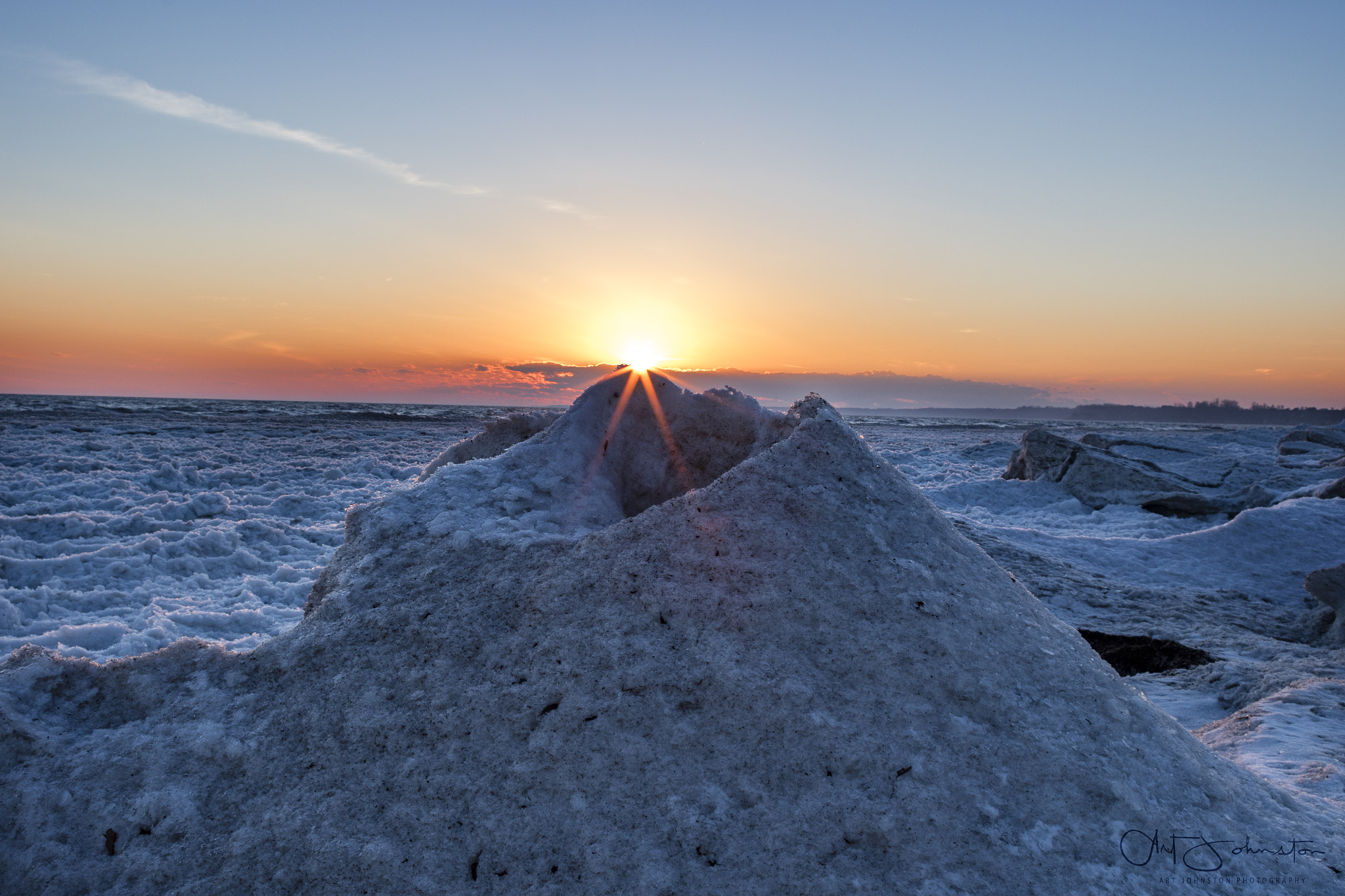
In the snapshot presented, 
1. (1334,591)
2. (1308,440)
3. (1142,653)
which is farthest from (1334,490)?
(1308,440)

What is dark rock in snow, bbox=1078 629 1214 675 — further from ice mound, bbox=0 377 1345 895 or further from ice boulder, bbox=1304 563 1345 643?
ice mound, bbox=0 377 1345 895

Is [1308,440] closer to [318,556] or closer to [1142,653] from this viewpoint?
[1142,653]

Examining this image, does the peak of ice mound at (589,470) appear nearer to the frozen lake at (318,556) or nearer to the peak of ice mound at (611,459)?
the peak of ice mound at (611,459)

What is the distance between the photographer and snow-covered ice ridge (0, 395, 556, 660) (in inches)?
202

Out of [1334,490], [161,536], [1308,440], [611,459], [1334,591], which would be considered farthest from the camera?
[1308,440]

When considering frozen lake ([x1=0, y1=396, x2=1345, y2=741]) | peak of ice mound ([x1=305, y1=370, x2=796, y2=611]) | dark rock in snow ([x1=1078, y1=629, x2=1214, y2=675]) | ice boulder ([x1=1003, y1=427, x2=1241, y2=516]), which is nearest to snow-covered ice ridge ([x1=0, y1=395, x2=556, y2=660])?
frozen lake ([x1=0, y1=396, x2=1345, y2=741])

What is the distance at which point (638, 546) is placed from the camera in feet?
8.06

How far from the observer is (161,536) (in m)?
7.26

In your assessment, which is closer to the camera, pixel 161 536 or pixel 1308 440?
pixel 161 536

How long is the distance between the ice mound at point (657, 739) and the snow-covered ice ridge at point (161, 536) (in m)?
3.14

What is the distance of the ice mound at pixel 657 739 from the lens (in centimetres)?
183

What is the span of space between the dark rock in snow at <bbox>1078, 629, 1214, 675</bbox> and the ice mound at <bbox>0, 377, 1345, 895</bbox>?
9.59 feet

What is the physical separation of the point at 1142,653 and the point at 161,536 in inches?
367

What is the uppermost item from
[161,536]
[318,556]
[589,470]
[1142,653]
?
[589,470]
